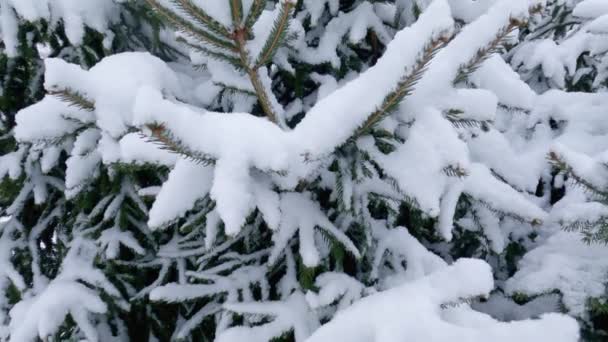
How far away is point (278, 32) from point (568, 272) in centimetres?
157

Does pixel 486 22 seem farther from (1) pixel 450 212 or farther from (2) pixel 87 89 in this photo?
(2) pixel 87 89

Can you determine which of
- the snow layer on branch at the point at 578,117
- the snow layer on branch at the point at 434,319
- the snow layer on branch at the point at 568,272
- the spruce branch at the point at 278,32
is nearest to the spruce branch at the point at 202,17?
the spruce branch at the point at 278,32

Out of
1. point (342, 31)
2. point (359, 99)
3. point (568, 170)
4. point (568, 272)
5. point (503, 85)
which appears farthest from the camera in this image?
point (342, 31)

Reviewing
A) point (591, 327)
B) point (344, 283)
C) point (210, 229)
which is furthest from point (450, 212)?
point (591, 327)

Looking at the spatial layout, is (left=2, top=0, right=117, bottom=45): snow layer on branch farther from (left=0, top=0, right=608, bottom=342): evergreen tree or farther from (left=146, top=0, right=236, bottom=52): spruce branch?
(left=146, top=0, right=236, bottom=52): spruce branch

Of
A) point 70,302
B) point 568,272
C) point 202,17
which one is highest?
point 202,17

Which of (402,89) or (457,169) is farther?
(457,169)

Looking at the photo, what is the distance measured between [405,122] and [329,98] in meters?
0.24

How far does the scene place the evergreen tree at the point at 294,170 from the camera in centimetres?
125

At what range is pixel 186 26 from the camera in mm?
1315

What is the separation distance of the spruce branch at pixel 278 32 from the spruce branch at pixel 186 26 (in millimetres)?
108

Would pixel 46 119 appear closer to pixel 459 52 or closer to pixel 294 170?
pixel 294 170

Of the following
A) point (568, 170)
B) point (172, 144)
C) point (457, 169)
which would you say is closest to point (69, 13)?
point (172, 144)

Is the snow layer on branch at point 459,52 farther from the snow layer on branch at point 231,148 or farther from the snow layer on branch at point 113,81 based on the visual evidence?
the snow layer on branch at point 113,81
